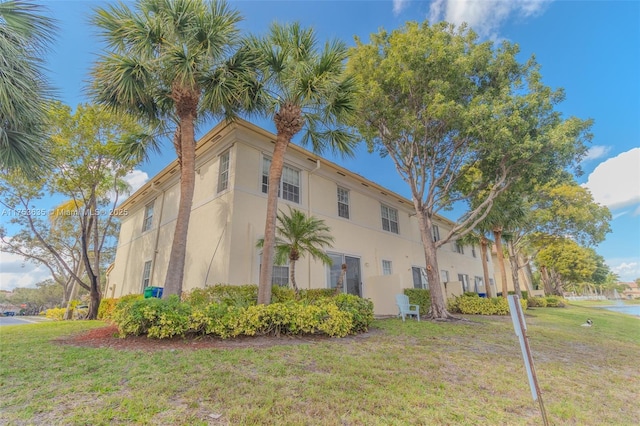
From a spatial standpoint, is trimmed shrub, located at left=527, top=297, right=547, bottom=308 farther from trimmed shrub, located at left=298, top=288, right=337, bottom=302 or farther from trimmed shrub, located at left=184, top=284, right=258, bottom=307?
trimmed shrub, located at left=184, top=284, right=258, bottom=307

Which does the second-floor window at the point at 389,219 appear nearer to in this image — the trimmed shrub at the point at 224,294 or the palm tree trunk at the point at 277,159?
the palm tree trunk at the point at 277,159

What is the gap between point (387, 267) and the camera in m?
15.6

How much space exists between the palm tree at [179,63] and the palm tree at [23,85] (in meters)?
1.54

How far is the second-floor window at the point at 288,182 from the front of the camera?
11391mm

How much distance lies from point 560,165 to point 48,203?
2690 cm

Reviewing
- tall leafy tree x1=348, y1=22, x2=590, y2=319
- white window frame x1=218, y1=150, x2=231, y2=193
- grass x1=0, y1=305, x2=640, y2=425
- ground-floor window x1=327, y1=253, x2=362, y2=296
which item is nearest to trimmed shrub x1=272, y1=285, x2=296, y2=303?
grass x1=0, y1=305, x2=640, y2=425

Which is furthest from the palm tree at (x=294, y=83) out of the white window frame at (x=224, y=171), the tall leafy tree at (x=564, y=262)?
the tall leafy tree at (x=564, y=262)

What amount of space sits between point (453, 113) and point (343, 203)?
20.1ft

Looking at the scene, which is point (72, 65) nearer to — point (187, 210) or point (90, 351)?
point (187, 210)

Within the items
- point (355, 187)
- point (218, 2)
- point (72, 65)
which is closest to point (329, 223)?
point (355, 187)

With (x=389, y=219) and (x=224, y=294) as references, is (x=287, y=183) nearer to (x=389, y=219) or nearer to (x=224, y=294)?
(x=224, y=294)

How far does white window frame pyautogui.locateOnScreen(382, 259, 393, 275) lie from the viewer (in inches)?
604

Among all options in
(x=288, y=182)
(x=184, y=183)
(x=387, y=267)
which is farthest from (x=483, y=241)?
(x=184, y=183)

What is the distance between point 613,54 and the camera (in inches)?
429
